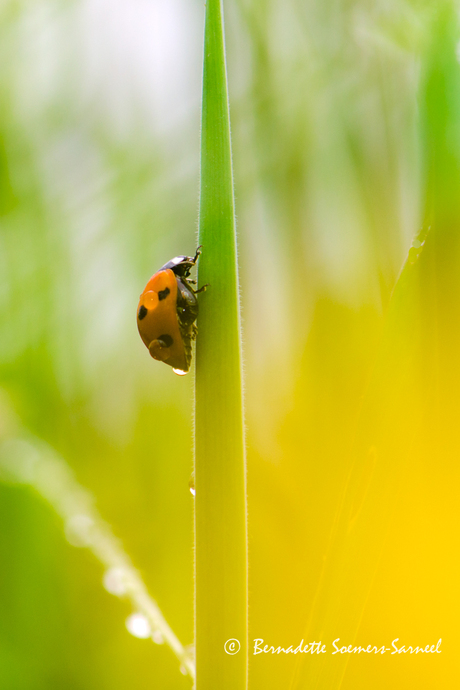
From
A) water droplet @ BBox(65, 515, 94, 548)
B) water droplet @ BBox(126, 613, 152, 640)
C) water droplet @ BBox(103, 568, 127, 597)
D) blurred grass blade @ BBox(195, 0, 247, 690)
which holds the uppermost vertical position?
blurred grass blade @ BBox(195, 0, 247, 690)

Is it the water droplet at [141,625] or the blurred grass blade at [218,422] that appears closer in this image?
the blurred grass blade at [218,422]

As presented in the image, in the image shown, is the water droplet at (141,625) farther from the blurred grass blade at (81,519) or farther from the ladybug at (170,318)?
the ladybug at (170,318)

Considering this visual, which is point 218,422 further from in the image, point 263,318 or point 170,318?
point 263,318

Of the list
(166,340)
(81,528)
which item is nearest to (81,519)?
(81,528)

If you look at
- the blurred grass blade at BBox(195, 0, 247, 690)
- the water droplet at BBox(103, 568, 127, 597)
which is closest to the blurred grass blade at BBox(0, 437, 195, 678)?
the water droplet at BBox(103, 568, 127, 597)

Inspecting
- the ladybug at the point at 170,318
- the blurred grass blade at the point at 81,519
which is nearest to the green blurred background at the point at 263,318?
the blurred grass blade at the point at 81,519

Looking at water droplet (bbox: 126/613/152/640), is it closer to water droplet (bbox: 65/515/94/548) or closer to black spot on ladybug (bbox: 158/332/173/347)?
water droplet (bbox: 65/515/94/548)
